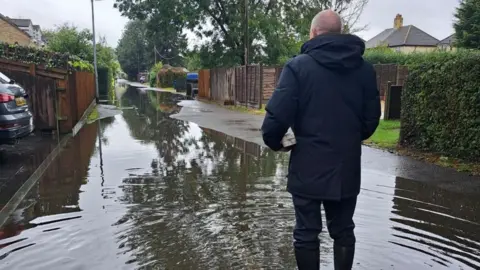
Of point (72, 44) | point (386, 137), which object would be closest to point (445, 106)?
point (386, 137)

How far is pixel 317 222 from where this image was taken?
8.79 feet

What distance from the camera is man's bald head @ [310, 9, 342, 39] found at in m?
2.64

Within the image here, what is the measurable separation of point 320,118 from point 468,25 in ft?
85.3

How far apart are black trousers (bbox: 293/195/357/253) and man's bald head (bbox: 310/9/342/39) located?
1.06 meters

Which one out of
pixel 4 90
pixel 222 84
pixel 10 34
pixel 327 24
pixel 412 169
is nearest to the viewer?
pixel 327 24

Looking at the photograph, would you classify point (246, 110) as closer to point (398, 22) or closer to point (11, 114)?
point (11, 114)

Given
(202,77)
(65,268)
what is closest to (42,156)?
(65,268)

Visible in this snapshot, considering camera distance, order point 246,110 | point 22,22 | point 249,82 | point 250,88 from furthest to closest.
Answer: point 22,22, point 249,82, point 250,88, point 246,110

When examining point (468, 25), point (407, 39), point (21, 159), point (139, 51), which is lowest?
point (21, 159)

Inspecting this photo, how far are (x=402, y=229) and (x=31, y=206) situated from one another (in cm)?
421

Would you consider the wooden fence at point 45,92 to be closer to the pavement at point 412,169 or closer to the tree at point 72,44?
the pavement at point 412,169

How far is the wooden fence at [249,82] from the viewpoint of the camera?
61.7 feet

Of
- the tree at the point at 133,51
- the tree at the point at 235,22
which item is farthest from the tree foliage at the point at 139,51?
the tree at the point at 235,22

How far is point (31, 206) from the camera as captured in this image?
500 centimetres
